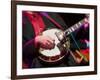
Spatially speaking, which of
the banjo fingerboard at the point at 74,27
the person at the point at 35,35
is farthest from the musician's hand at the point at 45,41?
the banjo fingerboard at the point at 74,27

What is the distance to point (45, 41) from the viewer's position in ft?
5.76

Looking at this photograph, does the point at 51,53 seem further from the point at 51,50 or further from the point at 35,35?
the point at 35,35

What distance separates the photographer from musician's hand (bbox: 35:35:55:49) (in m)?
1.74

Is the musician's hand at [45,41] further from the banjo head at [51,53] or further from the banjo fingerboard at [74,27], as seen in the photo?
the banjo fingerboard at [74,27]

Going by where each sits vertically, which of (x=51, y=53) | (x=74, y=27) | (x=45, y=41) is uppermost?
(x=74, y=27)

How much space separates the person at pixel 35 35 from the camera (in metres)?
1.70

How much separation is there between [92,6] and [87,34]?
0.27 metres

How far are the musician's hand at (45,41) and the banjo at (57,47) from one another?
0.03 meters

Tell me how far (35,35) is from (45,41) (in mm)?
105

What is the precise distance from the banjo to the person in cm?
3

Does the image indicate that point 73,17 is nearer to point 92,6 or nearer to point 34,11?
point 92,6

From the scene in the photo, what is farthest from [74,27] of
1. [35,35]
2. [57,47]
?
[35,35]

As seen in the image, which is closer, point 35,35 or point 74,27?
point 35,35

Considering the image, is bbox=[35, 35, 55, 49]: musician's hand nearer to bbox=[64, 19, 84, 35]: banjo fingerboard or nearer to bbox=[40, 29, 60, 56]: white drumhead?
bbox=[40, 29, 60, 56]: white drumhead
